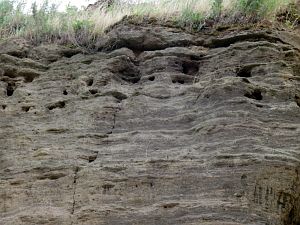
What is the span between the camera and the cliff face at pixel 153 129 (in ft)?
22.1

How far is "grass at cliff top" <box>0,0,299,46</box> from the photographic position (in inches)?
384

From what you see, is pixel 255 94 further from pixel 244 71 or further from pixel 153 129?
pixel 153 129

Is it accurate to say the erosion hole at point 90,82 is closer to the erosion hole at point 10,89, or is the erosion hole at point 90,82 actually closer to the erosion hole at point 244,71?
the erosion hole at point 10,89

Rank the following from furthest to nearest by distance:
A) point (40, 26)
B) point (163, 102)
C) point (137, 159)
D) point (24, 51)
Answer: point (40, 26), point (24, 51), point (163, 102), point (137, 159)

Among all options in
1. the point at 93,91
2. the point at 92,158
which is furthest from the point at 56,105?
the point at 92,158

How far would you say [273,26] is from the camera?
30.6ft

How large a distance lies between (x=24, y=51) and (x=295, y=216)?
4.72m

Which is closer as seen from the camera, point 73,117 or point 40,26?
point 73,117

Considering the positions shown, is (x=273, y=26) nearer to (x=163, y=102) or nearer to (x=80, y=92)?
(x=163, y=102)

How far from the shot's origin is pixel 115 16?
1051 centimetres

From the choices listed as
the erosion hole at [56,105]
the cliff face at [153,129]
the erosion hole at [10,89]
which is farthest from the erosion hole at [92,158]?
the erosion hole at [10,89]

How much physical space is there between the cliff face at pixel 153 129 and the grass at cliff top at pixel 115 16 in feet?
1.17

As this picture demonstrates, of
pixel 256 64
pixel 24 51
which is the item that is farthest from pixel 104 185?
pixel 24 51

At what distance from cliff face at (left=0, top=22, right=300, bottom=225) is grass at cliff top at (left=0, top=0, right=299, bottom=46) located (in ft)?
1.17
